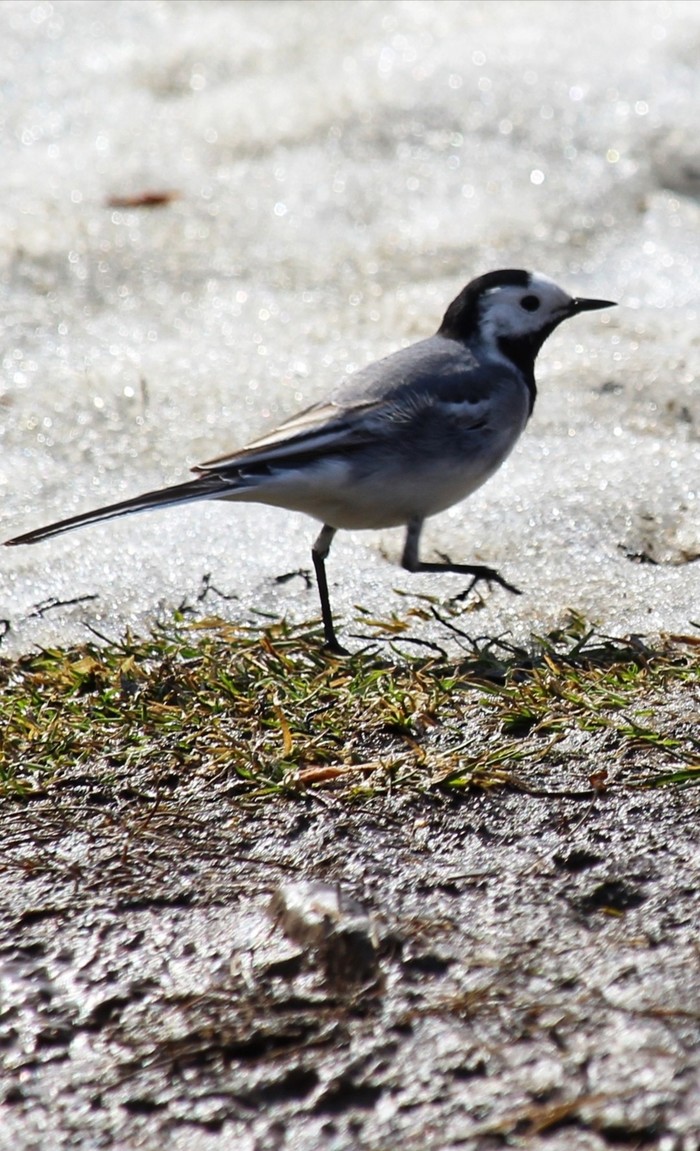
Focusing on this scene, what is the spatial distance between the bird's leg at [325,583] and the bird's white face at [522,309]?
45.8 inches

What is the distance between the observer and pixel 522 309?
5934 mm

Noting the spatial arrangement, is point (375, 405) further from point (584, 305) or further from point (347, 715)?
point (347, 715)

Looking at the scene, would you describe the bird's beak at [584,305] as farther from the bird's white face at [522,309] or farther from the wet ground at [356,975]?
the wet ground at [356,975]

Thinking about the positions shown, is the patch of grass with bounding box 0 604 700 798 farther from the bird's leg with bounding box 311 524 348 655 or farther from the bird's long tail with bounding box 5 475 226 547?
the bird's long tail with bounding box 5 475 226 547

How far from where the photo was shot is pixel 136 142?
360 inches

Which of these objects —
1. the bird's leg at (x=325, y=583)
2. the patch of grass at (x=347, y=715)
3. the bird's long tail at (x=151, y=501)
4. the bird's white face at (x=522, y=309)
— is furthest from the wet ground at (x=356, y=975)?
the bird's white face at (x=522, y=309)

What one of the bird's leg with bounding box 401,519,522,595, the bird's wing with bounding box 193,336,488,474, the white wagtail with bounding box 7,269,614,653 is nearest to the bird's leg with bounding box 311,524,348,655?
the white wagtail with bounding box 7,269,614,653

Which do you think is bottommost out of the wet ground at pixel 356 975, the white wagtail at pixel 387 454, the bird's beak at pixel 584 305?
the wet ground at pixel 356 975

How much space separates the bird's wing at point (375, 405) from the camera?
4938 millimetres

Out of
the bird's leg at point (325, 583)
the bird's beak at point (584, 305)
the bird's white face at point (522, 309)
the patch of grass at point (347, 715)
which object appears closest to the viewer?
the patch of grass at point (347, 715)

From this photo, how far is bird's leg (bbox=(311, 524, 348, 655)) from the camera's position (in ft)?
15.6

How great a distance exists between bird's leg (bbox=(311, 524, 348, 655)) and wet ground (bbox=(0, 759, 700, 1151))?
3.21 ft

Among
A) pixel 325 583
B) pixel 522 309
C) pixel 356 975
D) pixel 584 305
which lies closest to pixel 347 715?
pixel 325 583

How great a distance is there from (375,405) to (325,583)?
67 cm
